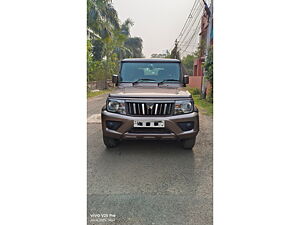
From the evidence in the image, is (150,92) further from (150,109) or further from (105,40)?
(105,40)

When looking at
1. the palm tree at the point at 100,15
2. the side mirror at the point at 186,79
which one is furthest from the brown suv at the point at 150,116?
the palm tree at the point at 100,15

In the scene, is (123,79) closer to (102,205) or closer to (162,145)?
(162,145)

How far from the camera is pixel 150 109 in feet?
8.91

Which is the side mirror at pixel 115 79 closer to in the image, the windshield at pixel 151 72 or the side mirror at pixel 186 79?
the windshield at pixel 151 72

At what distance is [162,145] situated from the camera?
2.96m

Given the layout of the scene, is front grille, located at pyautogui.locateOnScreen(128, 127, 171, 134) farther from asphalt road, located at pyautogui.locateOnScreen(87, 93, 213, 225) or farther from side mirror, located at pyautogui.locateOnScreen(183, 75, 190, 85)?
side mirror, located at pyautogui.locateOnScreen(183, 75, 190, 85)

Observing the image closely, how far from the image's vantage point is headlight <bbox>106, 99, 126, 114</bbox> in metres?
2.78

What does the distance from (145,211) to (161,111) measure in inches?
43.4

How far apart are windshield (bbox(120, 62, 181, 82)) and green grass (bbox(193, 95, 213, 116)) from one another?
23.5 inches

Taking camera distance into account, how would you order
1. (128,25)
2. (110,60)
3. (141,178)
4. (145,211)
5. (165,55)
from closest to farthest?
(145,211)
(141,178)
(128,25)
(165,55)
(110,60)

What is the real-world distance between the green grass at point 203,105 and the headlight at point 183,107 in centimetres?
8

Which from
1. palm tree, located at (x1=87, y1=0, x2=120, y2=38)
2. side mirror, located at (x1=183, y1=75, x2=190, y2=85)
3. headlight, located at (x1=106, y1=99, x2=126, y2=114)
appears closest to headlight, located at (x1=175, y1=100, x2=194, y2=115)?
side mirror, located at (x1=183, y1=75, x2=190, y2=85)

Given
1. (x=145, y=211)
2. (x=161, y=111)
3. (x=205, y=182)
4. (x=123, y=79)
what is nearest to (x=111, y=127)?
(x=161, y=111)

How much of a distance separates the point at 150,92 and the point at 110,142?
0.81m
